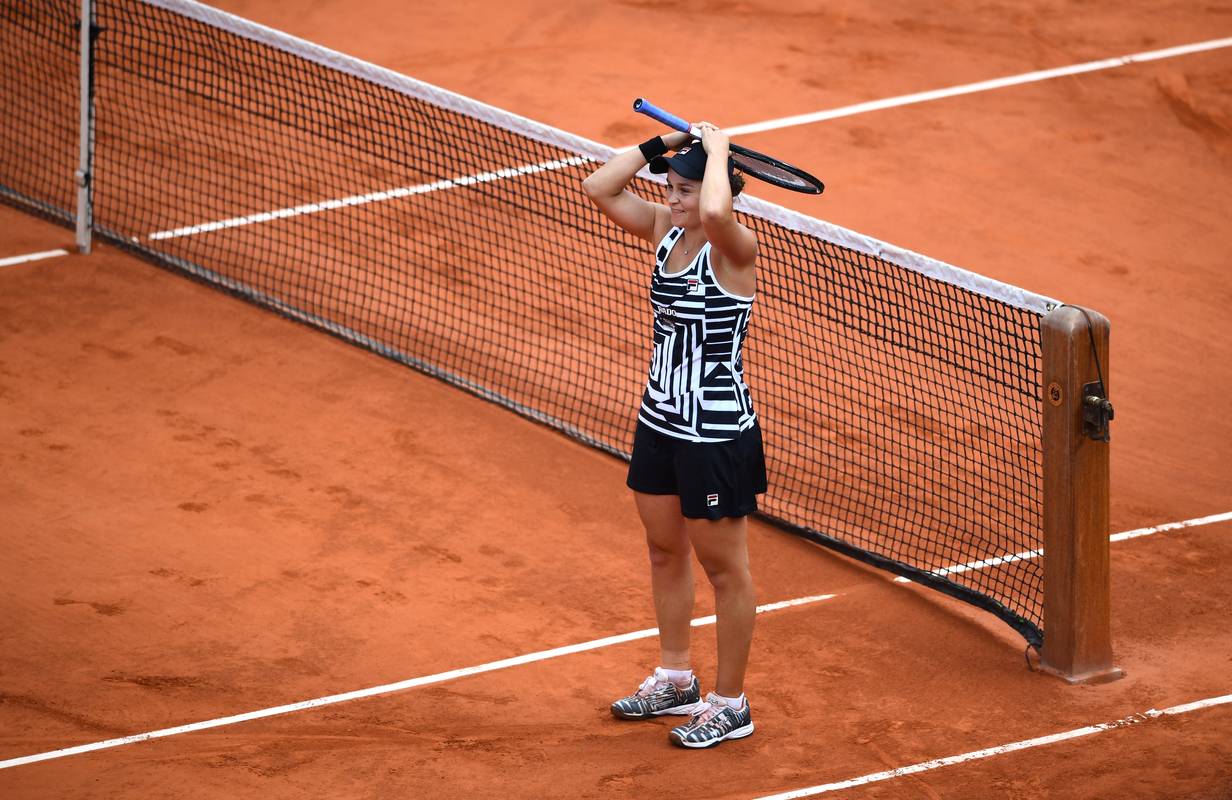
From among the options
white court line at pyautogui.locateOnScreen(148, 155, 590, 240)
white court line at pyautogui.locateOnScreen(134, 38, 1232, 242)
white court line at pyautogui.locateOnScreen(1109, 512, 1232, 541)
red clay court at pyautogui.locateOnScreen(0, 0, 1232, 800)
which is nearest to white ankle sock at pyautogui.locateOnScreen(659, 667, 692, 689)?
red clay court at pyautogui.locateOnScreen(0, 0, 1232, 800)

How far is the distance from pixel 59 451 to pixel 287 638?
8.09 feet

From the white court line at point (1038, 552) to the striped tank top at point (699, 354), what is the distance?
7.90ft

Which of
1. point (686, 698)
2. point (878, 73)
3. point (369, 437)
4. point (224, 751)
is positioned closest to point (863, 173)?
point (878, 73)

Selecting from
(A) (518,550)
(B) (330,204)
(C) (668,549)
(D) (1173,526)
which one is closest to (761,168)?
(C) (668,549)

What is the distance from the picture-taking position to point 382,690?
303 inches

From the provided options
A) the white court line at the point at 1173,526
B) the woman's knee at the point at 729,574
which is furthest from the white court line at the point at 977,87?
the woman's knee at the point at 729,574

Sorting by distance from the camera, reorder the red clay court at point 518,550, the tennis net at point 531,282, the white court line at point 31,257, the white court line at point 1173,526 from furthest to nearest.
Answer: the white court line at point 31,257
the tennis net at point 531,282
the white court line at point 1173,526
the red clay court at point 518,550

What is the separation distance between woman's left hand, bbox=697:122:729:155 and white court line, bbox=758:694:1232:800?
2605mm

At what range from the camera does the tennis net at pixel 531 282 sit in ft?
30.8

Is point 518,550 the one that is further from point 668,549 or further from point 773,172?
point 773,172

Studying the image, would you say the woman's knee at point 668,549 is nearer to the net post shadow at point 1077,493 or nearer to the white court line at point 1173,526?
the net post shadow at point 1077,493

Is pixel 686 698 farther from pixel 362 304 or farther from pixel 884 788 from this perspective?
pixel 362 304

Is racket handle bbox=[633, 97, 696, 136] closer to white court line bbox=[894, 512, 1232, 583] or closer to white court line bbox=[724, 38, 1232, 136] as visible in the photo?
white court line bbox=[894, 512, 1232, 583]

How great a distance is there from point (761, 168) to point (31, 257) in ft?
22.3
